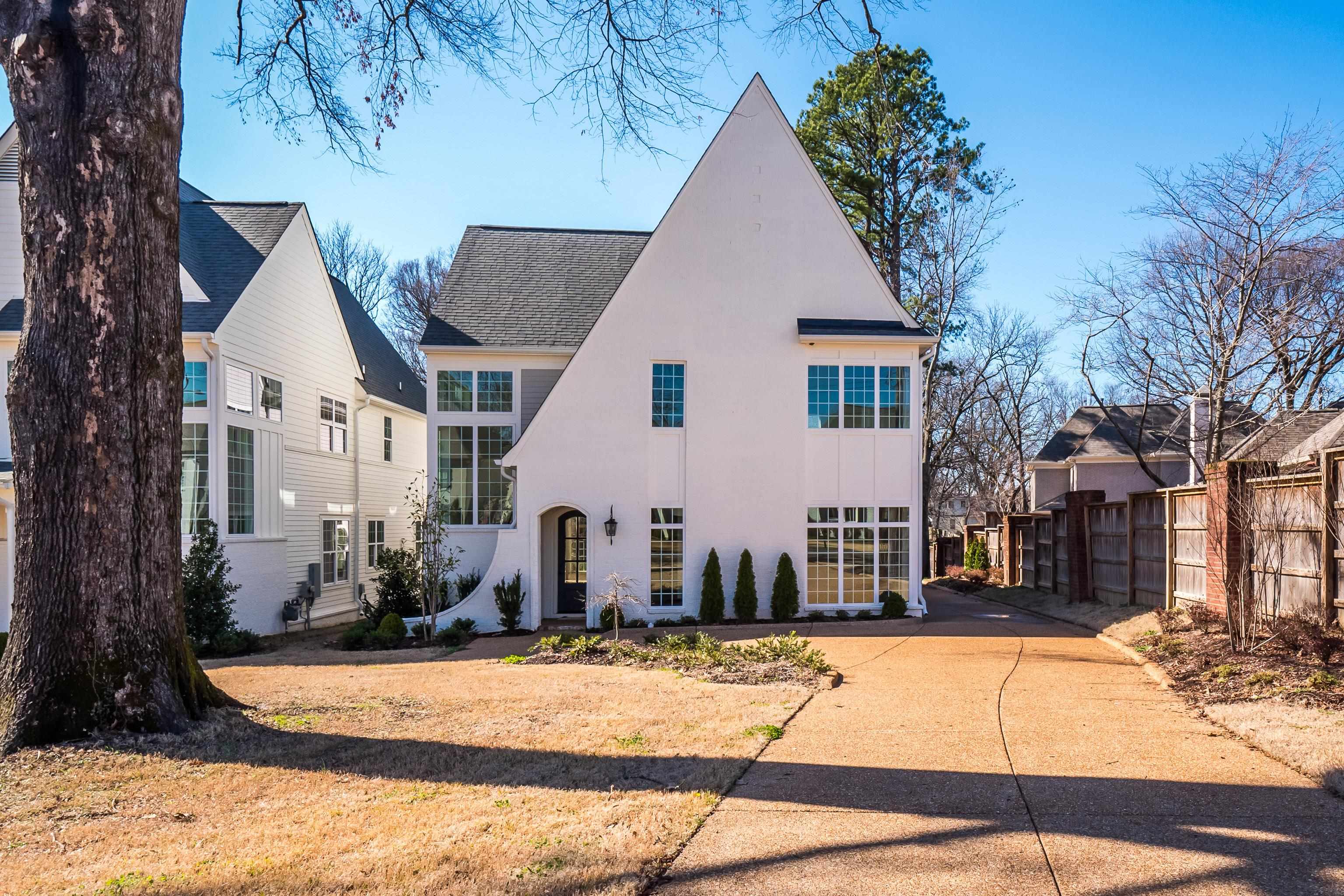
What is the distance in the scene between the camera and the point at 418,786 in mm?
5957

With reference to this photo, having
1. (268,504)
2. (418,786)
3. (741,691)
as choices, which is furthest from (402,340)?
(418,786)

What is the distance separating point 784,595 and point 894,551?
2476 millimetres

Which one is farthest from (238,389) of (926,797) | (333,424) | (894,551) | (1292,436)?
(1292,436)

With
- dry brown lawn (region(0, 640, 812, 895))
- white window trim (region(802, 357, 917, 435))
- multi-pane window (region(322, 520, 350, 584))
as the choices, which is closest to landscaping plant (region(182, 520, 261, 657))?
multi-pane window (region(322, 520, 350, 584))

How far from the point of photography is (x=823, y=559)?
711 inches

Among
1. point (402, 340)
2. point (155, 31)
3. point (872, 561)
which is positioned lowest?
point (872, 561)

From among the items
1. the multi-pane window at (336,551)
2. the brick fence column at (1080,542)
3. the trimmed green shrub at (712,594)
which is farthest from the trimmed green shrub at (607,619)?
the brick fence column at (1080,542)

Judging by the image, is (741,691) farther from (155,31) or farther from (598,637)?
(155,31)

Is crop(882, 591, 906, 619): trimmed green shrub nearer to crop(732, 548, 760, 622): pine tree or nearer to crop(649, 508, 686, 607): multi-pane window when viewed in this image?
crop(732, 548, 760, 622): pine tree

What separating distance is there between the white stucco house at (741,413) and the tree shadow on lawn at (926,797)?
34.6ft

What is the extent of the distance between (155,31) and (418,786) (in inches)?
245

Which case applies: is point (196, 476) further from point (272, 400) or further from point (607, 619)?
point (607, 619)

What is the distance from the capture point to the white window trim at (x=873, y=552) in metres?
18.0

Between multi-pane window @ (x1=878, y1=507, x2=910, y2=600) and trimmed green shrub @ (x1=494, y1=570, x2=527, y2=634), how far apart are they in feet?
23.0
